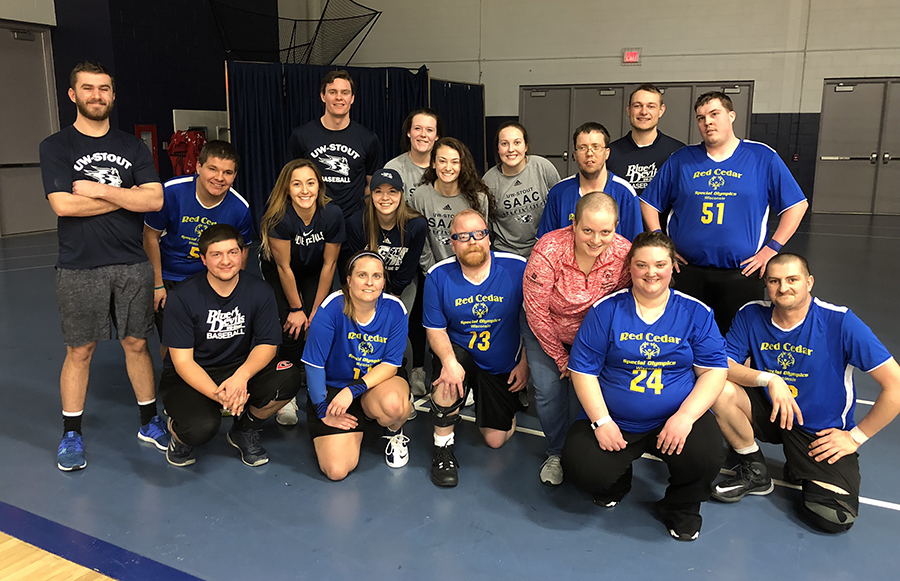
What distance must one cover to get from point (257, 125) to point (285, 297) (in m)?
6.77

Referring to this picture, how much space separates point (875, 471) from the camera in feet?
10.3

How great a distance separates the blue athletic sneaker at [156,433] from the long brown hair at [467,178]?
205 centimetres

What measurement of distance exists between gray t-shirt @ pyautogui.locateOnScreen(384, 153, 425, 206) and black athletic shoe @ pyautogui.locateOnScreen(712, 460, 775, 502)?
2349 millimetres

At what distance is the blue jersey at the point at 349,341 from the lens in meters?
3.14

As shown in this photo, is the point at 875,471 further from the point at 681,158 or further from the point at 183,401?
the point at 183,401

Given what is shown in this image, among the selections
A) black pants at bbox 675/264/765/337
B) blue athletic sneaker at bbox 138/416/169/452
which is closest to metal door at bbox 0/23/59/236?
blue athletic sneaker at bbox 138/416/169/452

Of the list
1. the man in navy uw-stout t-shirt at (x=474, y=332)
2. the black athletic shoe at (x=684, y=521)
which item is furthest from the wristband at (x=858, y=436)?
the man in navy uw-stout t-shirt at (x=474, y=332)

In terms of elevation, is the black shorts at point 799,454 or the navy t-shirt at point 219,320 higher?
the navy t-shirt at point 219,320

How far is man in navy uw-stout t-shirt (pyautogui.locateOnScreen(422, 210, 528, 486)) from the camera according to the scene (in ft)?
10.4

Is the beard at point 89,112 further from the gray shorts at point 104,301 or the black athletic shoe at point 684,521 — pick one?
the black athletic shoe at point 684,521

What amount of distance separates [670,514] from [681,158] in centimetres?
191

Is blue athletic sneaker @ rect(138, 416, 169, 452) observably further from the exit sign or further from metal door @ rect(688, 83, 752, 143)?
the exit sign

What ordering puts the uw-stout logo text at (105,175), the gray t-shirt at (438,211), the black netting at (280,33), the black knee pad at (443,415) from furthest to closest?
the black netting at (280,33)
the gray t-shirt at (438,211)
the black knee pad at (443,415)
the uw-stout logo text at (105,175)

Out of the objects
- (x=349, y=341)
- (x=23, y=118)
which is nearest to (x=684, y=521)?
(x=349, y=341)
